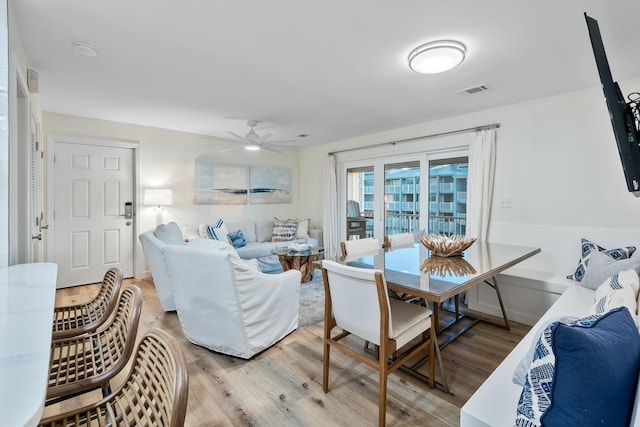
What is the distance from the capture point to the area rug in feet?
9.70

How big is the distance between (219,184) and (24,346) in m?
4.65

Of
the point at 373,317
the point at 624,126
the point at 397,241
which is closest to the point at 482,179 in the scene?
the point at 397,241

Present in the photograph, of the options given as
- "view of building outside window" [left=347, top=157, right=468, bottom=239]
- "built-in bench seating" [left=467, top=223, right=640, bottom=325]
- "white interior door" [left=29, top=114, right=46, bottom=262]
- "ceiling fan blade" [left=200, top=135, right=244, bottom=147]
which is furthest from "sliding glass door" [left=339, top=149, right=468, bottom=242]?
"white interior door" [left=29, top=114, right=46, bottom=262]

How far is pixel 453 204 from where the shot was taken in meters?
→ 4.02

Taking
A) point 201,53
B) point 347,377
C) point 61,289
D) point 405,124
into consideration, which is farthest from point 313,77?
point 61,289

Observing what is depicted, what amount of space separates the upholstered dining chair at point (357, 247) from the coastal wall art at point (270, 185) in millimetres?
3429

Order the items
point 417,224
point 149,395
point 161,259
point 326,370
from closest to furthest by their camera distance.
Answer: point 149,395
point 326,370
point 161,259
point 417,224

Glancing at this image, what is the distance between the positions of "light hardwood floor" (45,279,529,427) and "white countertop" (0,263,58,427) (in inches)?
39.4

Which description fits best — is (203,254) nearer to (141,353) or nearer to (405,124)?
(141,353)

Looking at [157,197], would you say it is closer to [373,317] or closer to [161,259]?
[161,259]

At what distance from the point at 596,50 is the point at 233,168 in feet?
15.9

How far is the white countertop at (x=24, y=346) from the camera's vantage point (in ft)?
1.75

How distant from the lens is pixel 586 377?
2.41 ft

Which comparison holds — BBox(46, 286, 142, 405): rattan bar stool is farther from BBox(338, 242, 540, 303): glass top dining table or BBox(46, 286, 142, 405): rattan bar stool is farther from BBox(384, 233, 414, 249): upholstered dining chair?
BBox(384, 233, 414, 249): upholstered dining chair
